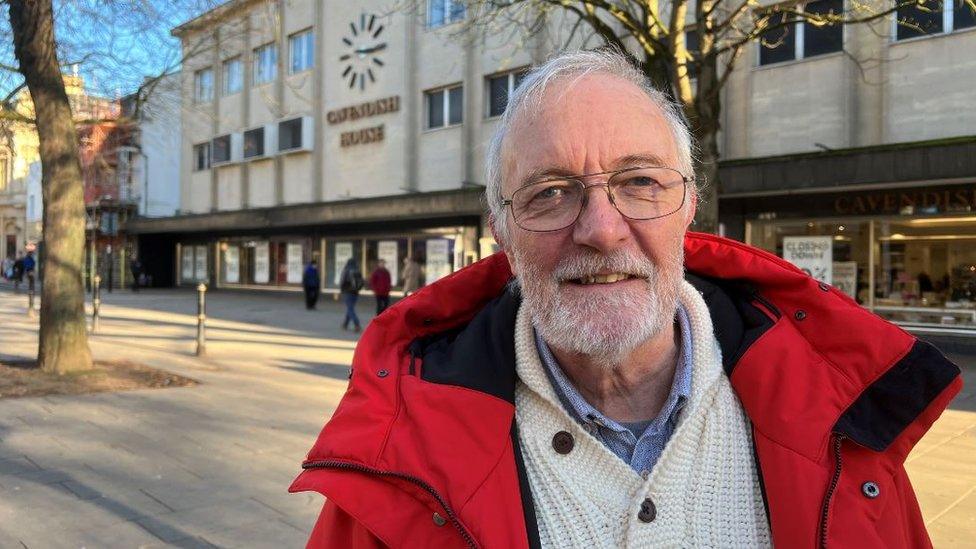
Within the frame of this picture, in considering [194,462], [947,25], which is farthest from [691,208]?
[947,25]

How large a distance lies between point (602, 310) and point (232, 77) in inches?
1144

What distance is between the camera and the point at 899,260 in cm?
1304

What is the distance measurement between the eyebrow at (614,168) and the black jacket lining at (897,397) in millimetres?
653

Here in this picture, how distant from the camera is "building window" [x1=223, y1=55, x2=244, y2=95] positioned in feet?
90.3

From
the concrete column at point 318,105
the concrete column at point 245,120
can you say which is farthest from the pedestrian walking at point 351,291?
the concrete column at point 245,120

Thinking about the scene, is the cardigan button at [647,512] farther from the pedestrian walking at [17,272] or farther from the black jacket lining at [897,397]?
the pedestrian walking at [17,272]

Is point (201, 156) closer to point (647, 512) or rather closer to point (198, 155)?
point (198, 155)

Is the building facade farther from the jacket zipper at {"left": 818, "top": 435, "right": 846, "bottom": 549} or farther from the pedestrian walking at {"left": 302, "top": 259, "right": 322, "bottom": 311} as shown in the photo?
the pedestrian walking at {"left": 302, "top": 259, "right": 322, "bottom": 311}

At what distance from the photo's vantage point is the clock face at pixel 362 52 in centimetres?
2242

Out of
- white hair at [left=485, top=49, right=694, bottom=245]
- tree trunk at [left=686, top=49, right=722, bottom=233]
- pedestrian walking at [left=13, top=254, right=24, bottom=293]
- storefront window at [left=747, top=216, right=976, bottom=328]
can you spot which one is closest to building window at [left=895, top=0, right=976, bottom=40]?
storefront window at [left=747, top=216, right=976, bottom=328]

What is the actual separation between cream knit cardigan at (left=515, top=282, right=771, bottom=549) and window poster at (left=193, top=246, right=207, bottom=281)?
3228 cm

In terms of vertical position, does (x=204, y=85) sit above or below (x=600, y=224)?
above

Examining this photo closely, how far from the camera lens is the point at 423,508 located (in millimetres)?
1440

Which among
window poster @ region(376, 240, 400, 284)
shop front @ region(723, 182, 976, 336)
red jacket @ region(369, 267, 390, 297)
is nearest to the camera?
shop front @ region(723, 182, 976, 336)
